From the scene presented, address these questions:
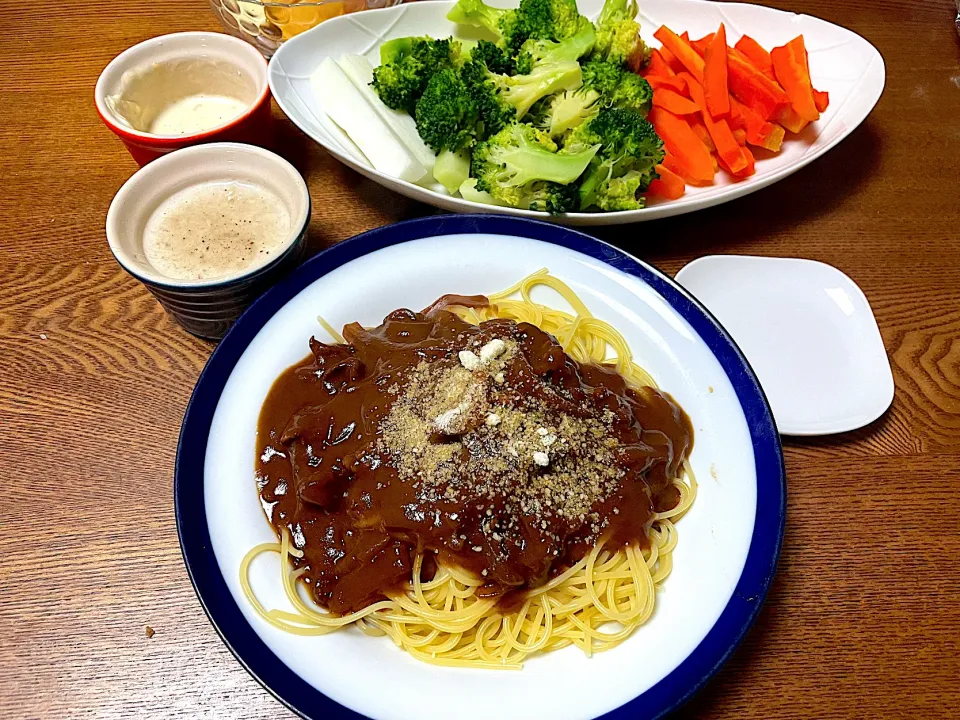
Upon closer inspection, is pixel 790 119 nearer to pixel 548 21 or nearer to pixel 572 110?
pixel 572 110

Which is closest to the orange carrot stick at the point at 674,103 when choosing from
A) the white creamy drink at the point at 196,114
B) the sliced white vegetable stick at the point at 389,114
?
the sliced white vegetable stick at the point at 389,114

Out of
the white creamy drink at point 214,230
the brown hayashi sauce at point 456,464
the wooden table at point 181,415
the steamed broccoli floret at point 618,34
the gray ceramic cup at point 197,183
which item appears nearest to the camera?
the brown hayashi sauce at point 456,464

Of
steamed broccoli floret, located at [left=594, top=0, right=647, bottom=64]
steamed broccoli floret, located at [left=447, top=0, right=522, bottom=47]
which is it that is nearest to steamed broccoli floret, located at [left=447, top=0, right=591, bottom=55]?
steamed broccoli floret, located at [left=447, top=0, right=522, bottom=47]

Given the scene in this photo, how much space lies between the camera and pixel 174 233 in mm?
2814

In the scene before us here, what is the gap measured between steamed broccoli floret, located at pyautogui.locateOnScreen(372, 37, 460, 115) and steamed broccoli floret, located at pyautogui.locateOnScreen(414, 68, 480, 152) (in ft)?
0.28

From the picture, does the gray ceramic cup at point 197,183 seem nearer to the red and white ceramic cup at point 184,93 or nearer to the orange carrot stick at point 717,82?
the red and white ceramic cup at point 184,93

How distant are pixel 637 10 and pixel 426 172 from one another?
156cm

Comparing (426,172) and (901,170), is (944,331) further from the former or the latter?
(426,172)

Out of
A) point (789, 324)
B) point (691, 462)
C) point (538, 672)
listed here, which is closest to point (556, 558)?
point (538, 672)

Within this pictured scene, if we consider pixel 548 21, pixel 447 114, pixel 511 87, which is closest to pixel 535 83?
pixel 511 87

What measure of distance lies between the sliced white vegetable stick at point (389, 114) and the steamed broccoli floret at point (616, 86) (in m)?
0.87

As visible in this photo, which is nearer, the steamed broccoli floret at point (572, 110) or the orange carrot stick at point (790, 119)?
the steamed broccoli floret at point (572, 110)

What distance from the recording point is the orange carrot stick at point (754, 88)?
3348 mm

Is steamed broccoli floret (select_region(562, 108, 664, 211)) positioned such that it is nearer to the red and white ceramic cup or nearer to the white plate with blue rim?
the white plate with blue rim
